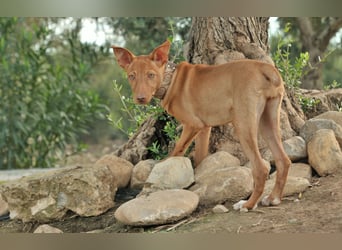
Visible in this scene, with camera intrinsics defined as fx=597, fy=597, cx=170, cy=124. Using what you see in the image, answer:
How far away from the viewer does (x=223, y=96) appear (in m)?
3.15

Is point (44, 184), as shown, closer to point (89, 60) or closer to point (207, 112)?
point (207, 112)

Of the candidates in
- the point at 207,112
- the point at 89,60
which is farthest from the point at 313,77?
the point at 207,112

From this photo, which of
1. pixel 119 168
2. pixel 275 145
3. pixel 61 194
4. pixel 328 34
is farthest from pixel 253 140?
pixel 328 34

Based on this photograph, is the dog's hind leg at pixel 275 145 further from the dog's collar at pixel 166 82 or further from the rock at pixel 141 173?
the rock at pixel 141 173

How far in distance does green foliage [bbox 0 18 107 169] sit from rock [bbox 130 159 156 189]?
348cm

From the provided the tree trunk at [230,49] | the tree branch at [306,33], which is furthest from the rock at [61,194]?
the tree branch at [306,33]

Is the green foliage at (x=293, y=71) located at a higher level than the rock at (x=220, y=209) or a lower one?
higher

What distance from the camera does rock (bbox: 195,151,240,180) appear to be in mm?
3459

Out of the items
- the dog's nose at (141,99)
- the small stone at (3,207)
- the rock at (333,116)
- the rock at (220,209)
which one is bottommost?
the small stone at (3,207)

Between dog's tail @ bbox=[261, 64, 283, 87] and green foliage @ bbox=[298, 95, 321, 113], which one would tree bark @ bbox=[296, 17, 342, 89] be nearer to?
green foliage @ bbox=[298, 95, 321, 113]

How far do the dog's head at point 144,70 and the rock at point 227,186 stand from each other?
1.92 ft

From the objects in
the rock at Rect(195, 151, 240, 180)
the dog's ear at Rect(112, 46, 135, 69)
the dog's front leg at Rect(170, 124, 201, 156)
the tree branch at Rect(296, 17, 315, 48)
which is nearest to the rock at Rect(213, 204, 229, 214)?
the rock at Rect(195, 151, 240, 180)

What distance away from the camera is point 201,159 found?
3.57 metres

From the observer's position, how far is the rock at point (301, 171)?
3.42 meters
